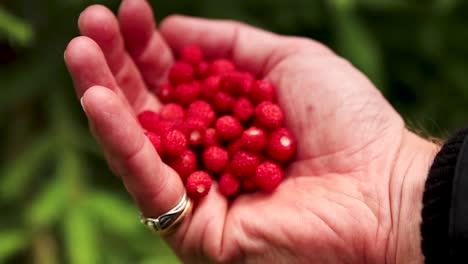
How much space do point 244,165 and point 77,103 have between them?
66 cm

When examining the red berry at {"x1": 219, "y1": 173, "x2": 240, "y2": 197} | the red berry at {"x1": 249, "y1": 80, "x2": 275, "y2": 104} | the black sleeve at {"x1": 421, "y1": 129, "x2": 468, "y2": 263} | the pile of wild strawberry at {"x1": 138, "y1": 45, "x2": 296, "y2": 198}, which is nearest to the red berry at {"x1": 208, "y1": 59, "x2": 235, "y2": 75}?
the pile of wild strawberry at {"x1": 138, "y1": 45, "x2": 296, "y2": 198}

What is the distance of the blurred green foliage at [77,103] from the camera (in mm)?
1270

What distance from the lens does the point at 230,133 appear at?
Result: 3.97 ft

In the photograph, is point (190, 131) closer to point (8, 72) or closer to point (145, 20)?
point (145, 20)

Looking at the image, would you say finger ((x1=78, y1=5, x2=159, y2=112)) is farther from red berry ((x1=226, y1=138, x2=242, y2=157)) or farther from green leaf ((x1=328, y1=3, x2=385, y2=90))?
green leaf ((x1=328, y1=3, x2=385, y2=90))

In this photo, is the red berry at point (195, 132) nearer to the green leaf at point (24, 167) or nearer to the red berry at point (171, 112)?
the red berry at point (171, 112)

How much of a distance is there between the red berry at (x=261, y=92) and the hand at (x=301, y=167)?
0.03 metres

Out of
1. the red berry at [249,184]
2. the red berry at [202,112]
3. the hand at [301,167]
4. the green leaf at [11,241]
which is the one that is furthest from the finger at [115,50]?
the green leaf at [11,241]

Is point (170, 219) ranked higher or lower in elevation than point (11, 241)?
higher

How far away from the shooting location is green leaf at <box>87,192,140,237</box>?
125 cm

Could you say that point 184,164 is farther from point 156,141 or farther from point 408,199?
point 408,199

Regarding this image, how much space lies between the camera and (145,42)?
127 cm

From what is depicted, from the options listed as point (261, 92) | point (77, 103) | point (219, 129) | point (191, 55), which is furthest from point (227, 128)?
point (77, 103)

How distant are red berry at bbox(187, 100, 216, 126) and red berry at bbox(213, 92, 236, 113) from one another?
24mm
